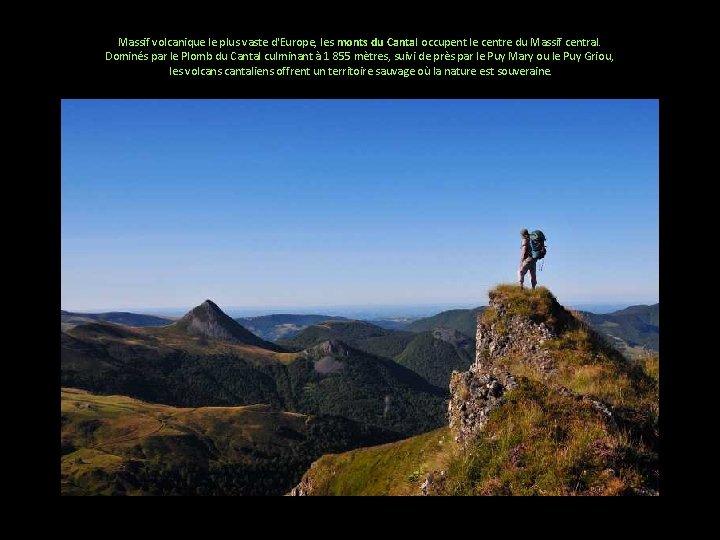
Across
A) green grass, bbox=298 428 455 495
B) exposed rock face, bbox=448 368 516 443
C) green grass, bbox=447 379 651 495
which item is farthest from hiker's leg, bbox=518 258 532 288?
green grass, bbox=447 379 651 495

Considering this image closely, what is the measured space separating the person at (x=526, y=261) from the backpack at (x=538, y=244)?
0.26 meters

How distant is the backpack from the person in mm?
264

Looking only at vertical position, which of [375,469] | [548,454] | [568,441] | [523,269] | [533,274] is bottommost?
[375,469]

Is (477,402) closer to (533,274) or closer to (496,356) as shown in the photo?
(496,356)

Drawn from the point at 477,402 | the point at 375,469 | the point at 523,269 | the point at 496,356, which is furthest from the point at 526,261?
the point at 375,469

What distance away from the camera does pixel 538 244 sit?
30.8 meters

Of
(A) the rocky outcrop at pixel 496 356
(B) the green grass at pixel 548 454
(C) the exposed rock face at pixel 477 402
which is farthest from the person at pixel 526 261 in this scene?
(B) the green grass at pixel 548 454

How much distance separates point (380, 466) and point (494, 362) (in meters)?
17.3

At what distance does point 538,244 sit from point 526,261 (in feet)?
4.16

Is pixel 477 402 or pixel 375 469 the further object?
pixel 375 469
